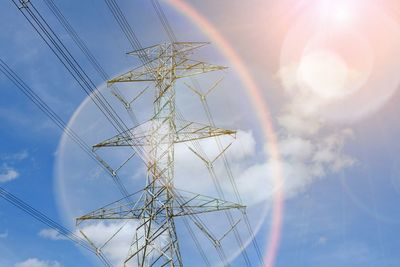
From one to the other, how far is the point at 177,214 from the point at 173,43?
12.9 m

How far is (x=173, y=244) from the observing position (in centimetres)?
2497

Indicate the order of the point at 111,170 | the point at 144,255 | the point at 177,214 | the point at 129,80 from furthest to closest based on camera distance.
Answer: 1. the point at 129,80
2. the point at 111,170
3. the point at 177,214
4. the point at 144,255

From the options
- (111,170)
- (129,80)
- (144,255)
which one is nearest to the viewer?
(144,255)

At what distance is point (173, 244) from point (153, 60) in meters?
13.1

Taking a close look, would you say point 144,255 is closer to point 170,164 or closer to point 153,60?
point 170,164

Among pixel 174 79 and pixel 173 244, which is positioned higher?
pixel 174 79

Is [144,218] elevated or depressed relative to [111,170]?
depressed

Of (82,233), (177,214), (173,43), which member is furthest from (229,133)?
(82,233)

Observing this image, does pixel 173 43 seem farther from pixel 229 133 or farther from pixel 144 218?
pixel 144 218

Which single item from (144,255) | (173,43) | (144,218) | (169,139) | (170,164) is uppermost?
(173,43)

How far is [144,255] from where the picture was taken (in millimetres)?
24234

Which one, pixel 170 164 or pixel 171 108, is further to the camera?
pixel 171 108

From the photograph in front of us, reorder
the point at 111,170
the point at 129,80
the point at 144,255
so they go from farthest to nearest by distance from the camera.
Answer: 1. the point at 129,80
2. the point at 111,170
3. the point at 144,255

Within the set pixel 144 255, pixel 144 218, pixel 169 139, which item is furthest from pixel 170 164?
pixel 144 255
